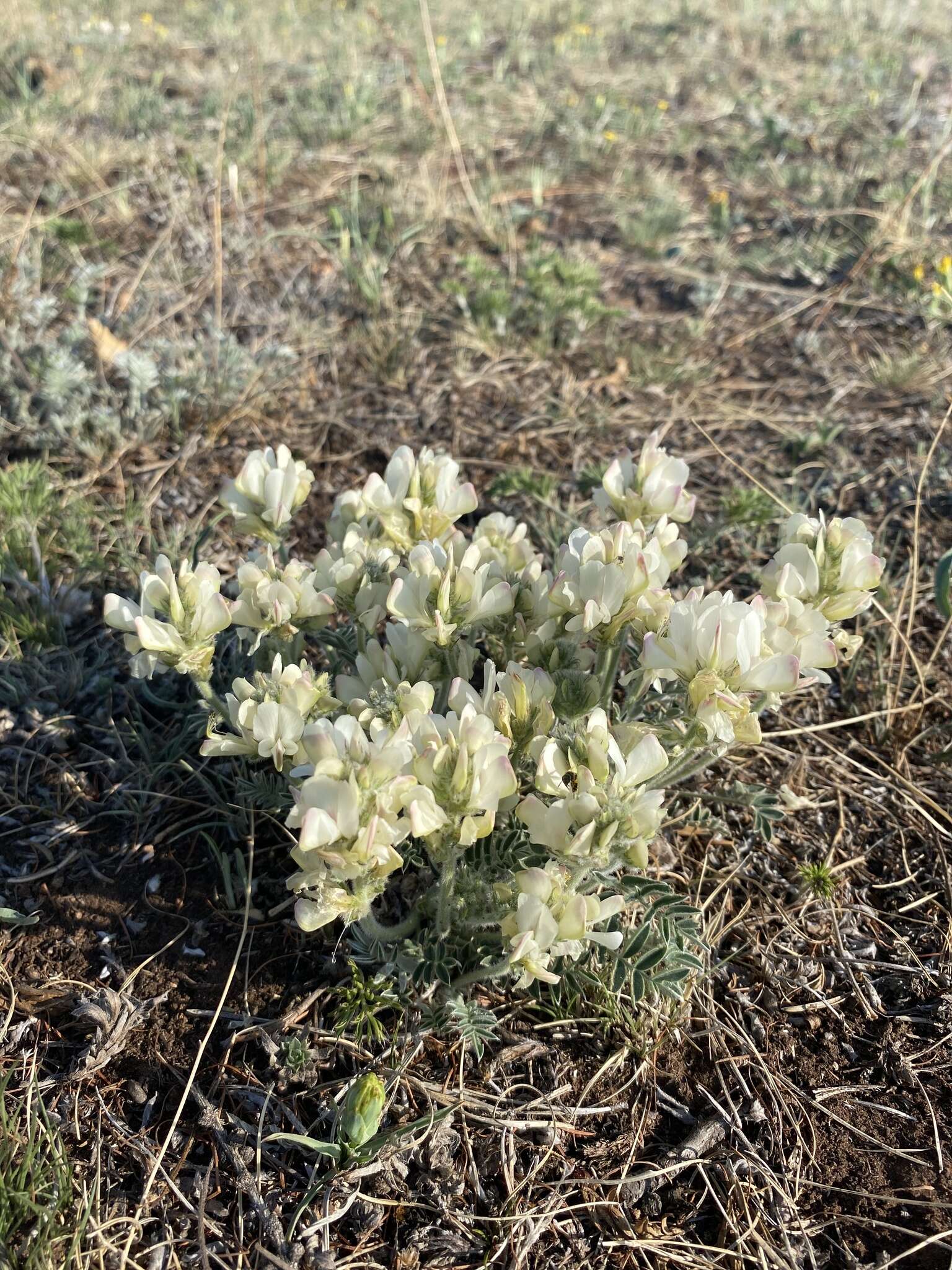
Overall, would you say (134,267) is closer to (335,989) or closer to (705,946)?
(335,989)

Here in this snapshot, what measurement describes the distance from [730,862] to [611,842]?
0.89 metres

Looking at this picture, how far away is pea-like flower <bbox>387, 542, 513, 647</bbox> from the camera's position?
1713 mm

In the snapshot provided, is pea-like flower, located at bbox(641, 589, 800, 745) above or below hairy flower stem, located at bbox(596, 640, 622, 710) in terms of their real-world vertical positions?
above

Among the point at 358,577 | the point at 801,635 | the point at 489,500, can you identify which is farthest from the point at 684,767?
the point at 489,500

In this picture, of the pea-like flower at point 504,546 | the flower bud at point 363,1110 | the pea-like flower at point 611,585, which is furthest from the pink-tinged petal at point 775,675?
the flower bud at point 363,1110

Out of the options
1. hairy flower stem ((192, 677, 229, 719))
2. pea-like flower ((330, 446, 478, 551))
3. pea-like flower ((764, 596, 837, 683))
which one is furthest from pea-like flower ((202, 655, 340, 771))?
pea-like flower ((764, 596, 837, 683))

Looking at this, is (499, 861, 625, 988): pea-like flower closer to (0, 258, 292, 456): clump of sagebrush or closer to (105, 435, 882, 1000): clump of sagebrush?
(105, 435, 882, 1000): clump of sagebrush

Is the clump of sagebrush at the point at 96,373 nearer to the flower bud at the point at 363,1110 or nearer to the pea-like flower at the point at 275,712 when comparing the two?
the pea-like flower at the point at 275,712

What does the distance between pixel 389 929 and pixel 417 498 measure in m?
0.87

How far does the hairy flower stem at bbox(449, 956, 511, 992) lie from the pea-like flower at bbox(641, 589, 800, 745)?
1.79 feet

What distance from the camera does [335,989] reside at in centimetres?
191

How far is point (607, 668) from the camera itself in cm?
189

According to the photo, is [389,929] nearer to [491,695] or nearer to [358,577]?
[491,695]

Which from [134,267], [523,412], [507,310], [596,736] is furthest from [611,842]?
[134,267]
